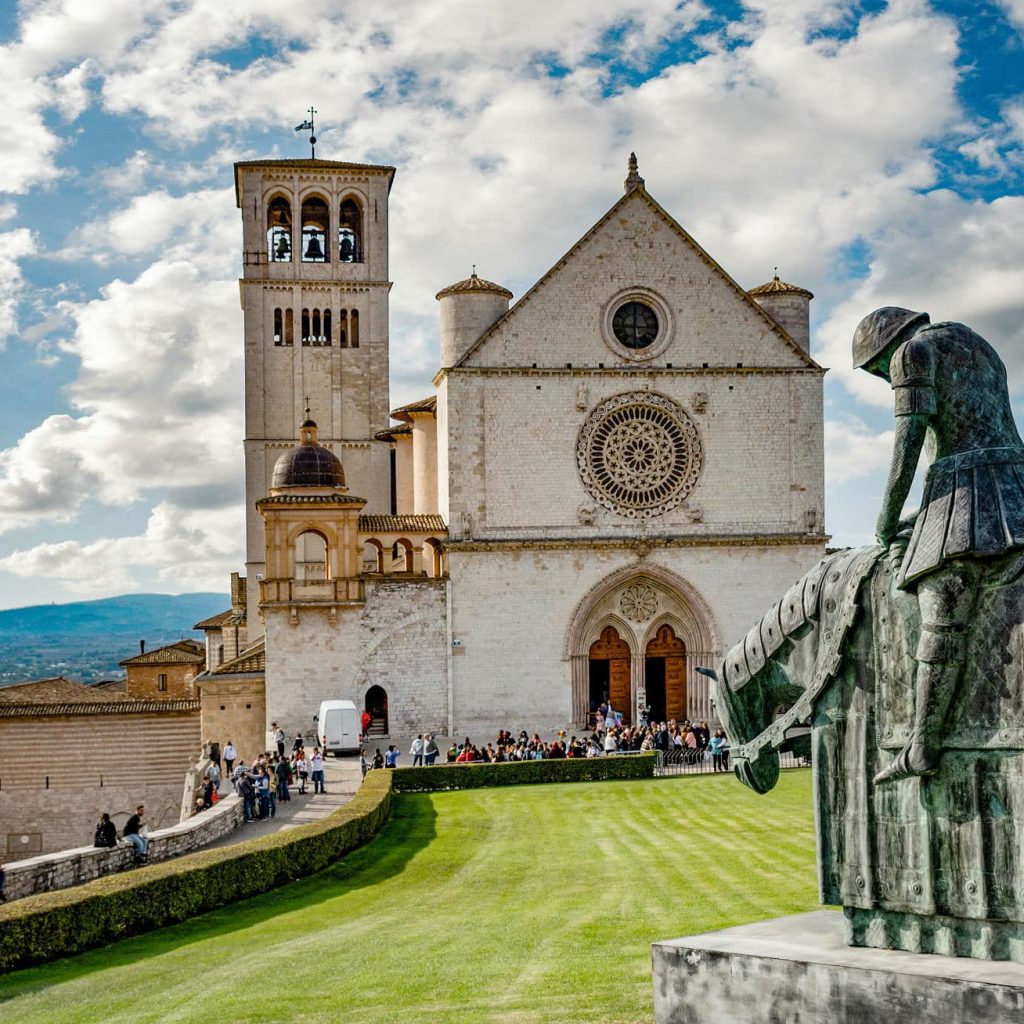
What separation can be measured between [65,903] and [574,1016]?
32.3ft

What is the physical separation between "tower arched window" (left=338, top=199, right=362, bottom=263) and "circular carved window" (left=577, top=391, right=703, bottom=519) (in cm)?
2000

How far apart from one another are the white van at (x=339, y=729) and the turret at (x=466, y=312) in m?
11.4

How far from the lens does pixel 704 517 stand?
46781 mm

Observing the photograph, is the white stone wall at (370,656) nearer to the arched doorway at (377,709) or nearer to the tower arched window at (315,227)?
the arched doorway at (377,709)

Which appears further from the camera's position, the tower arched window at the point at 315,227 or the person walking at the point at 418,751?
the tower arched window at the point at 315,227

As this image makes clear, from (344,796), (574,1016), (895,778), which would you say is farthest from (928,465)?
(344,796)

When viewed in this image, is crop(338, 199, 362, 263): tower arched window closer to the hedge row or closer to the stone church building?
the stone church building

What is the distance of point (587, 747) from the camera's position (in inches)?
1625

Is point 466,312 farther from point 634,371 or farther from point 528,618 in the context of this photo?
point 528,618

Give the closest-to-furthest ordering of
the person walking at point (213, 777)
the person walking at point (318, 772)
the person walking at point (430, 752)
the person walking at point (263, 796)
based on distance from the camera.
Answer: the person walking at point (263, 796)
the person walking at point (213, 777)
the person walking at point (318, 772)
the person walking at point (430, 752)

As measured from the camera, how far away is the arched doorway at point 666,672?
156ft

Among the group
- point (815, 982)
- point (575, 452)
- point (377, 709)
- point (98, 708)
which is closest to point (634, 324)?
point (575, 452)

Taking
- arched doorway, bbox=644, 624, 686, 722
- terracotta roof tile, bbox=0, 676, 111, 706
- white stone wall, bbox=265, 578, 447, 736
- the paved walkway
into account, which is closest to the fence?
the paved walkway

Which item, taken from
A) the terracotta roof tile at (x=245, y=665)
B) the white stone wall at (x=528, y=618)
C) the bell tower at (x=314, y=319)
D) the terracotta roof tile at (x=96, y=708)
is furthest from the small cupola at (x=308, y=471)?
the bell tower at (x=314, y=319)
